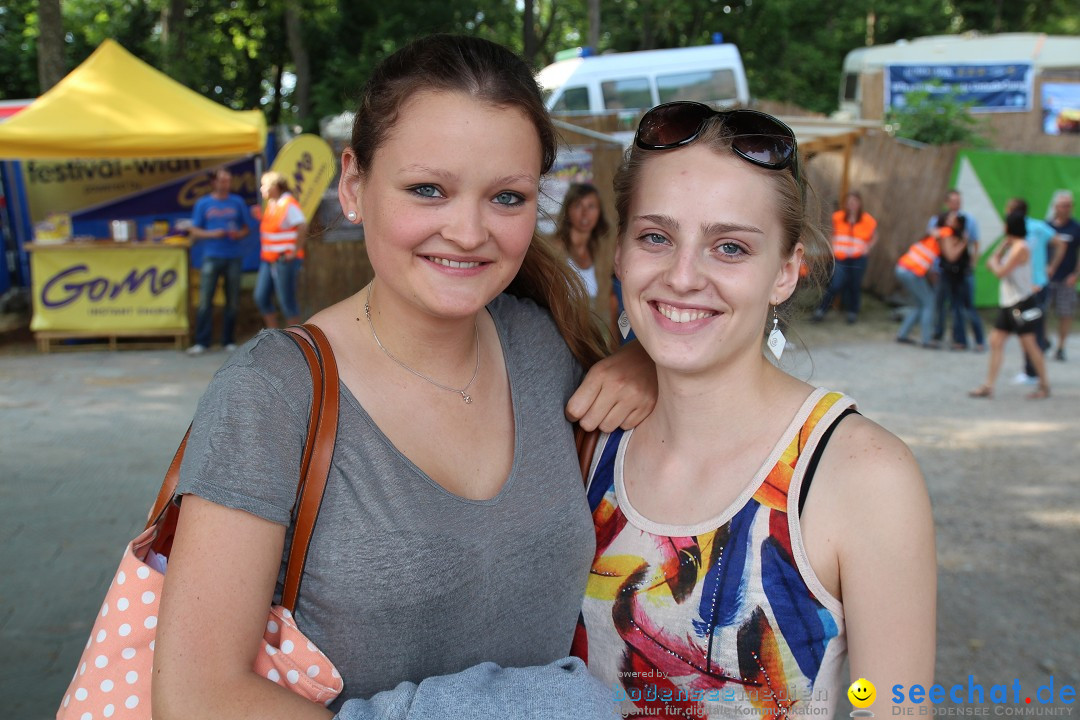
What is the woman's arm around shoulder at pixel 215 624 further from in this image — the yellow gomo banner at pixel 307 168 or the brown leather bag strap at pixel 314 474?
the yellow gomo banner at pixel 307 168

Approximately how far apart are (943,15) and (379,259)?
28.4 m

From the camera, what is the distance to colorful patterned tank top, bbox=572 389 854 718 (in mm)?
1671

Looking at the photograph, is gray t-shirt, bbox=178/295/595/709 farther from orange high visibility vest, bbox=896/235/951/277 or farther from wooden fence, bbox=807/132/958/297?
wooden fence, bbox=807/132/958/297

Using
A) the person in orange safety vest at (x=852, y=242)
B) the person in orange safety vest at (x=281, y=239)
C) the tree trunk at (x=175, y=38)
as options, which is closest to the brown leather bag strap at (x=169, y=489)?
the person in orange safety vest at (x=281, y=239)

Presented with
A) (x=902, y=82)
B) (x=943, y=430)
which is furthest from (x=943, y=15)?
(x=943, y=430)

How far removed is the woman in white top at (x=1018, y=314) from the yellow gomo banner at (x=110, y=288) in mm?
8357

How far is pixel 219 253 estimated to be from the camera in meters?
9.77

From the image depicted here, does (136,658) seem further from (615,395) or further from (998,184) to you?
(998,184)

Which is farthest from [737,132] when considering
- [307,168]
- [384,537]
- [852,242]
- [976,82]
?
[976,82]

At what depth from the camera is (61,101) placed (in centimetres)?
929

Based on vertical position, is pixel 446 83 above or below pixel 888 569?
above

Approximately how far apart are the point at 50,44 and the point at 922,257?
36.5 ft

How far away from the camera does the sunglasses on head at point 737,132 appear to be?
181 centimetres

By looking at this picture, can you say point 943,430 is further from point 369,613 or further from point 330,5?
point 330,5
